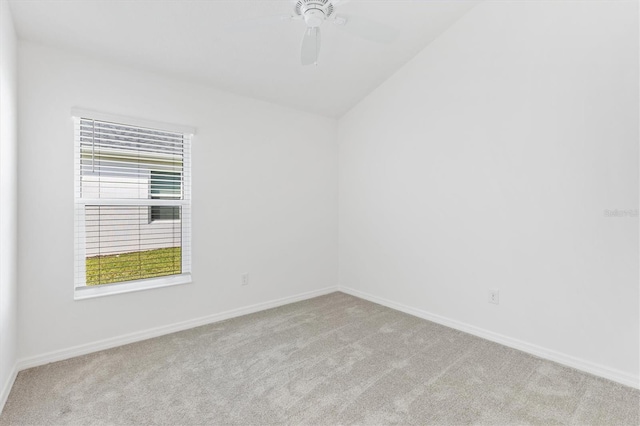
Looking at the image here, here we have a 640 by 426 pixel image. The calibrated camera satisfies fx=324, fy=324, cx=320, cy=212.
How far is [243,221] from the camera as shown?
333cm

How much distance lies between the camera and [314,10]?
6.20 feet

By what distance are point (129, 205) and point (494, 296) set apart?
317 centimetres

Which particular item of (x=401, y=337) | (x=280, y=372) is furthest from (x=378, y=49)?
(x=280, y=372)

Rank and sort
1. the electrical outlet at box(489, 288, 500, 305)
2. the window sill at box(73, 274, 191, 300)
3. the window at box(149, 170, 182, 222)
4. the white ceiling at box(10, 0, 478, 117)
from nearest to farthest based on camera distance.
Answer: the white ceiling at box(10, 0, 478, 117)
the window sill at box(73, 274, 191, 300)
the electrical outlet at box(489, 288, 500, 305)
the window at box(149, 170, 182, 222)

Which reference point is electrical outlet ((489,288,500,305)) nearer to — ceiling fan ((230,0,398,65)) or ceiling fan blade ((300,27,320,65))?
ceiling fan ((230,0,398,65))

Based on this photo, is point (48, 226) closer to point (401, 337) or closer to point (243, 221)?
point (243, 221)

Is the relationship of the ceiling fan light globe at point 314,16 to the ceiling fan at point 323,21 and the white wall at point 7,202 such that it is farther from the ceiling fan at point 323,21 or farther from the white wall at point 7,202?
the white wall at point 7,202

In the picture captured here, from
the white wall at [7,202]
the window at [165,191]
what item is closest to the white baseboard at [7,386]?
the white wall at [7,202]

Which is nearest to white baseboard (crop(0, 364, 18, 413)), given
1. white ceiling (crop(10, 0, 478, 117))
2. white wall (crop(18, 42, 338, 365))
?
white wall (crop(18, 42, 338, 365))

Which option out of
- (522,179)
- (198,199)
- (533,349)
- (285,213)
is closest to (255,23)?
(198,199)

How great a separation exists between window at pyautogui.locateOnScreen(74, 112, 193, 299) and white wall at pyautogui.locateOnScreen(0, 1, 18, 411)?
0.40 meters

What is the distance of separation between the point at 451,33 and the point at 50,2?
3032mm

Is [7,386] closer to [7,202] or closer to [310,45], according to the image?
[7,202]

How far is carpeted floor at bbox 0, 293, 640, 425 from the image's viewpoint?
1.75 m
